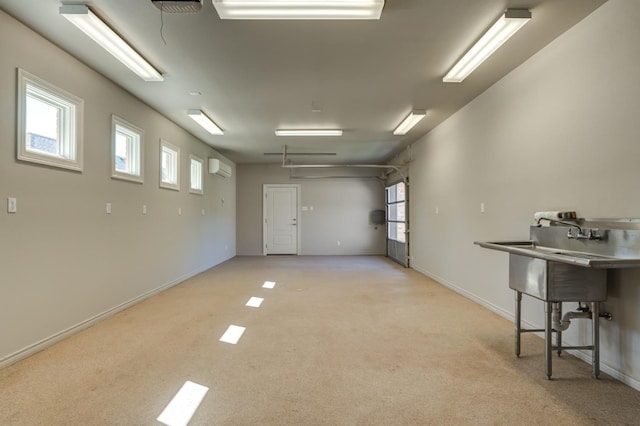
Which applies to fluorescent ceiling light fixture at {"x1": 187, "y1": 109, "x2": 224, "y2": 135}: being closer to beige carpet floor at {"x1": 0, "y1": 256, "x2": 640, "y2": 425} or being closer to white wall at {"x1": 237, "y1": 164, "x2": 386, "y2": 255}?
beige carpet floor at {"x1": 0, "y1": 256, "x2": 640, "y2": 425}

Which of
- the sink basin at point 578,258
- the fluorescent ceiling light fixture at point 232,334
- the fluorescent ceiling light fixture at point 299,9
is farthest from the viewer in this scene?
the fluorescent ceiling light fixture at point 232,334

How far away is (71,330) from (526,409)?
377 centimetres

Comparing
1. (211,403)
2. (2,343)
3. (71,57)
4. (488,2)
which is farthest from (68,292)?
(488,2)

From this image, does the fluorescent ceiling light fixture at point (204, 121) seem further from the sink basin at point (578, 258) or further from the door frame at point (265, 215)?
the sink basin at point (578, 258)

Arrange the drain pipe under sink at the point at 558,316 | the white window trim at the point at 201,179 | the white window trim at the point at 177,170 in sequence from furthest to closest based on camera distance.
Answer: the white window trim at the point at 201,179 < the white window trim at the point at 177,170 < the drain pipe under sink at the point at 558,316

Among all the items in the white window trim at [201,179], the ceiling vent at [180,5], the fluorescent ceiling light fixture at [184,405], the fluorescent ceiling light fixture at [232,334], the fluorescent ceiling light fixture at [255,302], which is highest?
the ceiling vent at [180,5]

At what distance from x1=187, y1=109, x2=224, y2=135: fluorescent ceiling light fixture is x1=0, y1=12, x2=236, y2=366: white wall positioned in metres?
0.52

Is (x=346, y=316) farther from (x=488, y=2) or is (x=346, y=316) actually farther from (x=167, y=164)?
(x=167, y=164)

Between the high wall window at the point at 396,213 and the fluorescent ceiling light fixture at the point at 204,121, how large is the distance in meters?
4.33

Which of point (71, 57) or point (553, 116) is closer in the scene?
point (553, 116)

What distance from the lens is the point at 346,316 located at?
3504mm

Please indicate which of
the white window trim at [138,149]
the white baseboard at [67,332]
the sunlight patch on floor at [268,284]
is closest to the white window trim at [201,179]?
the white window trim at [138,149]

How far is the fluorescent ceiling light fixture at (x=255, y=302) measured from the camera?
3.91 metres

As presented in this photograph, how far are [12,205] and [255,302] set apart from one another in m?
2.60
